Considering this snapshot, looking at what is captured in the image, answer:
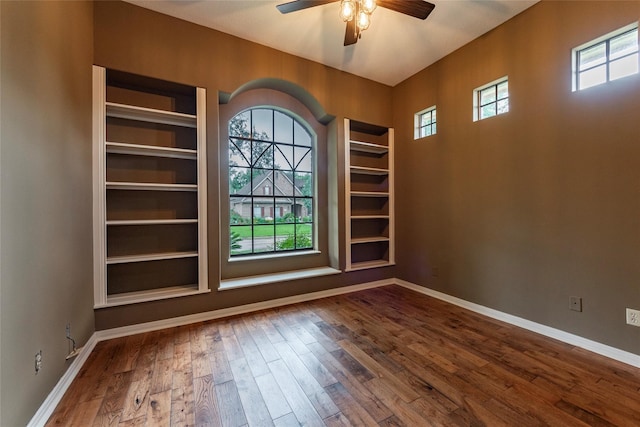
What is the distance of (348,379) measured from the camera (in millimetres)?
1781

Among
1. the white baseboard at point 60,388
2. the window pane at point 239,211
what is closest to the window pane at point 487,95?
the window pane at point 239,211

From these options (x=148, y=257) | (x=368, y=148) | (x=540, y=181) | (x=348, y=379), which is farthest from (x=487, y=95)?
(x=148, y=257)

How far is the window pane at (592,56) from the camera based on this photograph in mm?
2115

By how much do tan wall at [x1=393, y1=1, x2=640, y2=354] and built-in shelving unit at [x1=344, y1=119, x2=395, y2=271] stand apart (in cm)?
68

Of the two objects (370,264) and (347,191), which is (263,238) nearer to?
(347,191)

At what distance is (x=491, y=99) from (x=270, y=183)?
2968 millimetres

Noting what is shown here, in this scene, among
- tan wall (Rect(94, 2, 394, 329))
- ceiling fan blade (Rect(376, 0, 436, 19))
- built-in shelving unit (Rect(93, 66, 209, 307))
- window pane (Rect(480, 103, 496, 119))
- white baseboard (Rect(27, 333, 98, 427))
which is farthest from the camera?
window pane (Rect(480, 103, 496, 119))

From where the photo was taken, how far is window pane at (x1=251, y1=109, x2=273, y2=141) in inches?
139

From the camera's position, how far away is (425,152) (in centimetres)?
366

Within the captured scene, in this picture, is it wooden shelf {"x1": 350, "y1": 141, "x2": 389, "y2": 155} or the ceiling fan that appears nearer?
the ceiling fan

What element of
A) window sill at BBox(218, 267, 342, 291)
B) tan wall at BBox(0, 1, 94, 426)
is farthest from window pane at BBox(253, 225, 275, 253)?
tan wall at BBox(0, 1, 94, 426)

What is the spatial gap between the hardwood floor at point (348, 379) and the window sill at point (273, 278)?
47cm

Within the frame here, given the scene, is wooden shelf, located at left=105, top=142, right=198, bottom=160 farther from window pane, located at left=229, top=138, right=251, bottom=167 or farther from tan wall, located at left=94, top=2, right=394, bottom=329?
window pane, located at left=229, top=138, right=251, bottom=167

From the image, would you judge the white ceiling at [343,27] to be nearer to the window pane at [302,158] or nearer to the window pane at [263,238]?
the window pane at [302,158]
